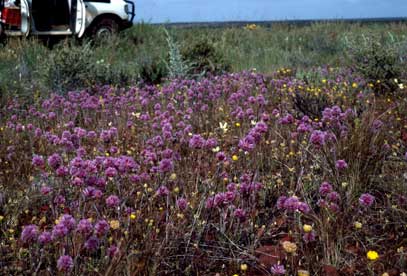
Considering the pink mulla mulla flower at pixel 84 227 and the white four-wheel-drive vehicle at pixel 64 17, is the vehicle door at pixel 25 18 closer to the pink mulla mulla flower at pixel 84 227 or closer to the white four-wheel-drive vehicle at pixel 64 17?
the white four-wheel-drive vehicle at pixel 64 17

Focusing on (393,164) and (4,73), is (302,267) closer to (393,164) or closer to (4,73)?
(393,164)

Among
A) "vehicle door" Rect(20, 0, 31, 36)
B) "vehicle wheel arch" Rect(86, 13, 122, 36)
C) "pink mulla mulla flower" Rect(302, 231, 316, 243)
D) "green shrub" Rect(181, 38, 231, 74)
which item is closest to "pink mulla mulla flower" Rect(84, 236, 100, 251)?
"pink mulla mulla flower" Rect(302, 231, 316, 243)

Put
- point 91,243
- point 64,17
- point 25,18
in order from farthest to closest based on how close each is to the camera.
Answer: point 64,17 < point 25,18 < point 91,243

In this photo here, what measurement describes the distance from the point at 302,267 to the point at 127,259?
37.6 inches

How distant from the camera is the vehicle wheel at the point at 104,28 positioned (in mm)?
15992

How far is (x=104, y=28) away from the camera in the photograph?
16359mm

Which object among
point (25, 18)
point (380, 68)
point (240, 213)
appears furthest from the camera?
point (25, 18)

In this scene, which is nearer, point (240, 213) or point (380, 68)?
point (240, 213)

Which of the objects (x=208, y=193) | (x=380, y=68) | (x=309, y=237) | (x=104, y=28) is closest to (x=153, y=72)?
(x=380, y=68)

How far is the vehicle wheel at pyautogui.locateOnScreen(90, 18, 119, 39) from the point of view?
52.5ft

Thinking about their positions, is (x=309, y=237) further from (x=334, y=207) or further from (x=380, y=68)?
(x=380, y=68)

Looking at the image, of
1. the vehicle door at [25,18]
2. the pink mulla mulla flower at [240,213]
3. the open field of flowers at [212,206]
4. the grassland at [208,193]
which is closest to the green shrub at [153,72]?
the grassland at [208,193]

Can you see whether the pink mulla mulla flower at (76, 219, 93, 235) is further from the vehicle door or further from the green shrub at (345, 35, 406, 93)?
the vehicle door

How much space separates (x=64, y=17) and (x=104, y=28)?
1.28 metres
